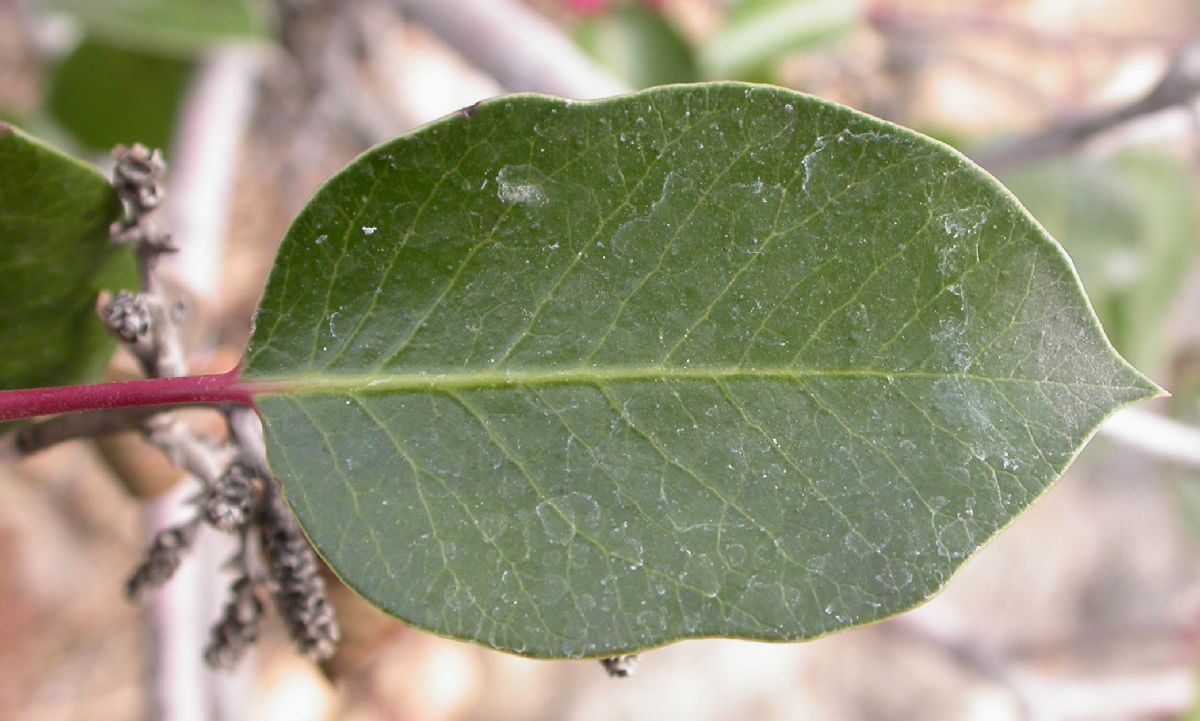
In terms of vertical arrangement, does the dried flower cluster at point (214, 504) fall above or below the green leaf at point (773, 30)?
below

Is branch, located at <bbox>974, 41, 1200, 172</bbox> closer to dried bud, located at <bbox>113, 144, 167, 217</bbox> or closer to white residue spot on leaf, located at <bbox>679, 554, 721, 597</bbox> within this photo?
white residue spot on leaf, located at <bbox>679, 554, 721, 597</bbox>

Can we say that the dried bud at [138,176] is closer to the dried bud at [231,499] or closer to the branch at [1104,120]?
the dried bud at [231,499]

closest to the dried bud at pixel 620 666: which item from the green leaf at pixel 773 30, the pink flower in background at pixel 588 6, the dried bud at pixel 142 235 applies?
the dried bud at pixel 142 235

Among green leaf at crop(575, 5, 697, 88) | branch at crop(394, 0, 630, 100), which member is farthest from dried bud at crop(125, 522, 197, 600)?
green leaf at crop(575, 5, 697, 88)

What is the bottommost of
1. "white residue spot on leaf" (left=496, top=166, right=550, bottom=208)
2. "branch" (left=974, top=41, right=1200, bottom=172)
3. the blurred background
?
the blurred background

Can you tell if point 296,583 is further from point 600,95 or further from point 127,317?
A: point 600,95

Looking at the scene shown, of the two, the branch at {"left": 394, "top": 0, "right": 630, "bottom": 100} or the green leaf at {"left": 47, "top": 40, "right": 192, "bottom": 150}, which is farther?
the green leaf at {"left": 47, "top": 40, "right": 192, "bottom": 150}

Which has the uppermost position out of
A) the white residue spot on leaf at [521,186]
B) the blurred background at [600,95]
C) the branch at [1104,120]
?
the branch at [1104,120]

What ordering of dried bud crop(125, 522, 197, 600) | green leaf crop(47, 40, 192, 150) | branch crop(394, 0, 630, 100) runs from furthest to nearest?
1. green leaf crop(47, 40, 192, 150)
2. branch crop(394, 0, 630, 100)
3. dried bud crop(125, 522, 197, 600)

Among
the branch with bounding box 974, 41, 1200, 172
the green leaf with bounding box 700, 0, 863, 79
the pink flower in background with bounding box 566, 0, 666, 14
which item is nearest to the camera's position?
the branch with bounding box 974, 41, 1200, 172
